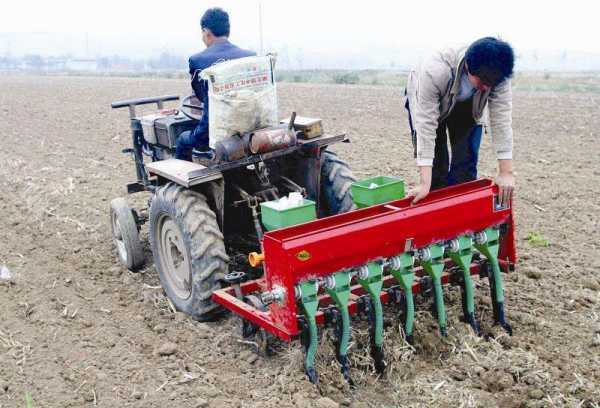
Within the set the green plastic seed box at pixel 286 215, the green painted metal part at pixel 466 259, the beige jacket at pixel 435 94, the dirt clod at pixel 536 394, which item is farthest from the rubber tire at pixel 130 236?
the dirt clod at pixel 536 394

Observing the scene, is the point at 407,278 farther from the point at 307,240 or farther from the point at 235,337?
the point at 235,337

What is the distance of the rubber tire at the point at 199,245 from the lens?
4.19 m

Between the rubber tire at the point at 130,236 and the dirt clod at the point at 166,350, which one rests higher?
the rubber tire at the point at 130,236

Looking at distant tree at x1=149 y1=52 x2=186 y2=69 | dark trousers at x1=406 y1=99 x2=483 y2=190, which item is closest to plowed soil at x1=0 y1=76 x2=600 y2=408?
dark trousers at x1=406 y1=99 x2=483 y2=190

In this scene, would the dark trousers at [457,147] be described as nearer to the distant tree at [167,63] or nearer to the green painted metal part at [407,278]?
the green painted metal part at [407,278]

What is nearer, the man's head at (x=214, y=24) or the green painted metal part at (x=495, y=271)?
the green painted metal part at (x=495, y=271)

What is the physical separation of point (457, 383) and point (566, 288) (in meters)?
1.67

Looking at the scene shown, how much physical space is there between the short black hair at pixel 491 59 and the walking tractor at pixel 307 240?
0.71m

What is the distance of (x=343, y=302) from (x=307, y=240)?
44cm

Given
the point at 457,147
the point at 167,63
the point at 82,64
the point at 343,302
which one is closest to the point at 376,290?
the point at 343,302

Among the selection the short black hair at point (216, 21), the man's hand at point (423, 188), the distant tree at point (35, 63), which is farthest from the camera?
the distant tree at point (35, 63)

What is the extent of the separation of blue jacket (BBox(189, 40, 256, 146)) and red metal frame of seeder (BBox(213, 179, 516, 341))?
49.9 inches

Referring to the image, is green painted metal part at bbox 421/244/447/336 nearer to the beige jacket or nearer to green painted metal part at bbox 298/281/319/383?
the beige jacket

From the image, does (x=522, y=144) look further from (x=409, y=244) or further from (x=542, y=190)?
(x=409, y=244)
